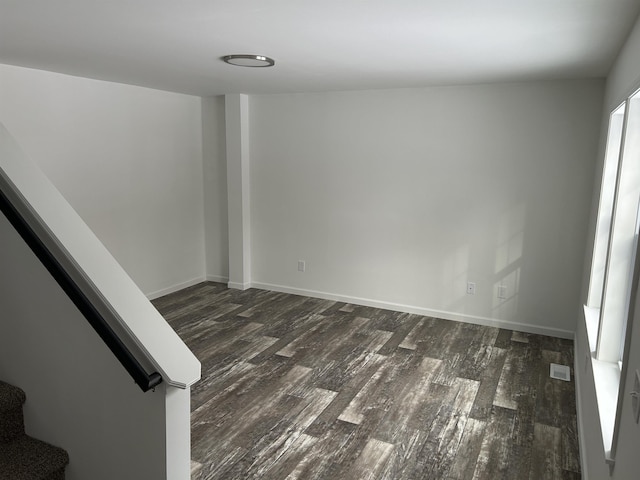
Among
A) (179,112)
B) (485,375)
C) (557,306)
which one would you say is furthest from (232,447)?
(179,112)

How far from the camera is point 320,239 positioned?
562 cm

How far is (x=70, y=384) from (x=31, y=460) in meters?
0.33

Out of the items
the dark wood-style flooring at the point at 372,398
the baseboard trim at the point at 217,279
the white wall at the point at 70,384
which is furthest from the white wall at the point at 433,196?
the white wall at the point at 70,384

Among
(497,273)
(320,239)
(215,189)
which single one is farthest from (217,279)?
(497,273)

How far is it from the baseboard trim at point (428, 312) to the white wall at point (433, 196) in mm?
15

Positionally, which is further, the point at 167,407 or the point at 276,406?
the point at 276,406

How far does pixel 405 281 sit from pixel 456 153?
4.60ft

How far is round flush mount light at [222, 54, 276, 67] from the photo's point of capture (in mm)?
3377

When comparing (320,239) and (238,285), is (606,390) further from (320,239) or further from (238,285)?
(238,285)

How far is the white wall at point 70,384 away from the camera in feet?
5.82

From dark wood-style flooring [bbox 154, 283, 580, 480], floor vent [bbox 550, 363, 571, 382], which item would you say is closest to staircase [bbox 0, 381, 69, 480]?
dark wood-style flooring [bbox 154, 283, 580, 480]

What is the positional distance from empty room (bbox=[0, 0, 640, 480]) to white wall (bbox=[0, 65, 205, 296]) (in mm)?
22

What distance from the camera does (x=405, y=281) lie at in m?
5.23

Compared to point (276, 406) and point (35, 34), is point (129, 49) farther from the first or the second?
point (276, 406)
